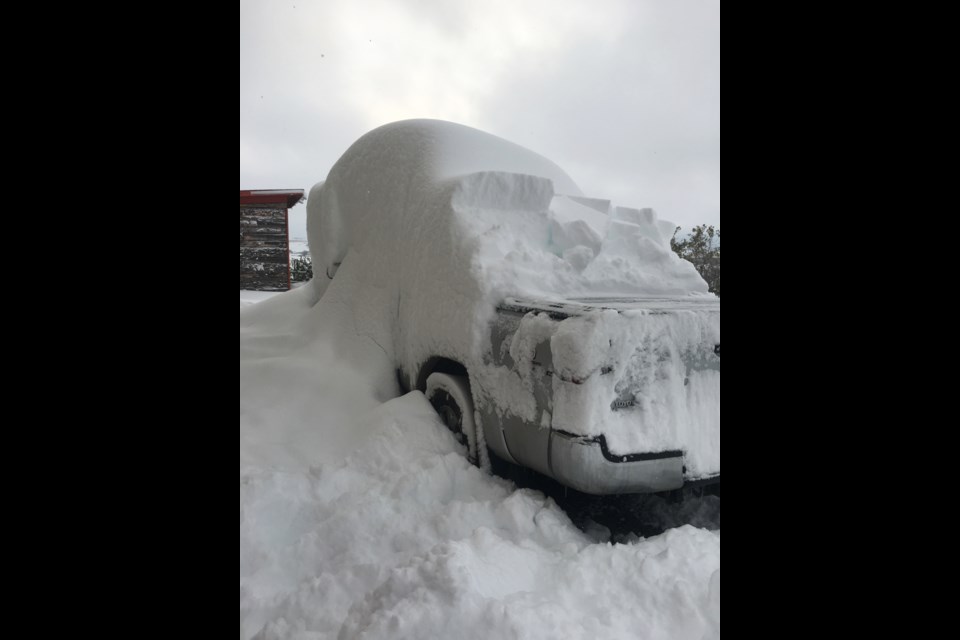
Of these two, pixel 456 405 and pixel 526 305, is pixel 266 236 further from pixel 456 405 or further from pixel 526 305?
pixel 526 305

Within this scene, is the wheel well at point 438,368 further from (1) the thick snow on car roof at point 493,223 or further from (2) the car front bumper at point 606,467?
(2) the car front bumper at point 606,467

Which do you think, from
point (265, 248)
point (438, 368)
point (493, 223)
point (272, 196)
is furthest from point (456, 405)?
point (265, 248)

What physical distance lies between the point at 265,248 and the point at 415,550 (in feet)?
38.6

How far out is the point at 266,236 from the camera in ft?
42.3

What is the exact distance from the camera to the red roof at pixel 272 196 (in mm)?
12617

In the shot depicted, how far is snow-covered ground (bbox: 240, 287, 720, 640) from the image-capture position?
1887 mm

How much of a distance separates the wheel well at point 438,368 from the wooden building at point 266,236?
10208 mm

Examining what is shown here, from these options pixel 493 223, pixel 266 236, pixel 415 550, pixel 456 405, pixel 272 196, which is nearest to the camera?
pixel 415 550

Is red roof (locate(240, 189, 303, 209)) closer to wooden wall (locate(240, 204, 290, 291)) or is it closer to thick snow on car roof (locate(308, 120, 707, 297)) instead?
wooden wall (locate(240, 204, 290, 291))
